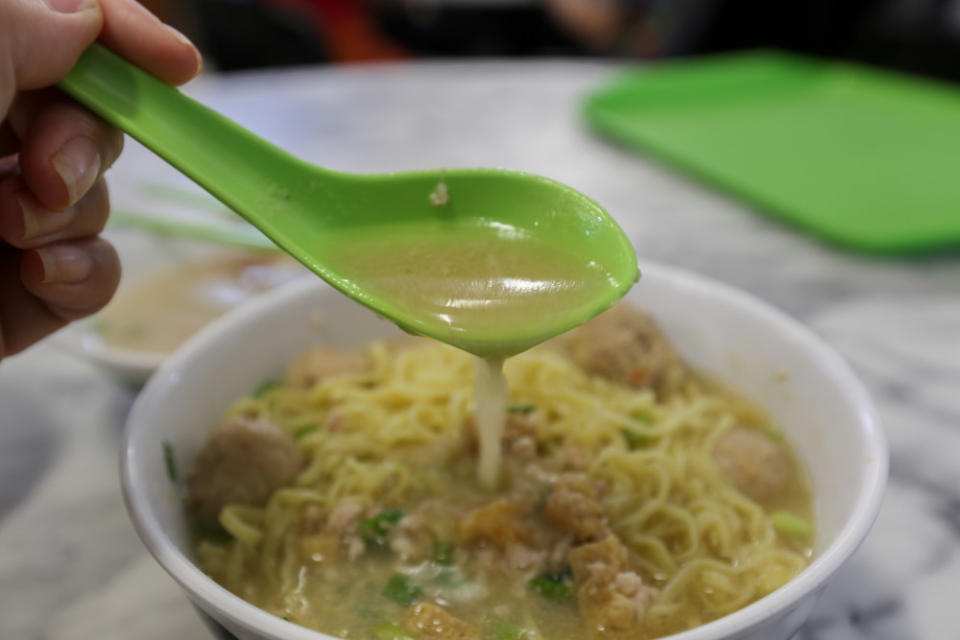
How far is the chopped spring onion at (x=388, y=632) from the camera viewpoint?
4.51 ft

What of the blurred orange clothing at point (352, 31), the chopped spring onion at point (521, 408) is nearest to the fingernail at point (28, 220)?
the chopped spring onion at point (521, 408)

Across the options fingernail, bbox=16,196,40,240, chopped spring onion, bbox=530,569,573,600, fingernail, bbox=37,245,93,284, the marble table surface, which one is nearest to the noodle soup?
chopped spring onion, bbox=530,569,573,600

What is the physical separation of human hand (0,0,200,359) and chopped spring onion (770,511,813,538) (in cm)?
142

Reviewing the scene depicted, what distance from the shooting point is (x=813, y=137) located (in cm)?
392

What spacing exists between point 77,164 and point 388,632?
0.96 m

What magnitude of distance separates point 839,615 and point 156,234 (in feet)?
7.25

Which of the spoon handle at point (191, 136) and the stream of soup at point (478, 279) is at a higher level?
the spoon handle at point (191, 136)

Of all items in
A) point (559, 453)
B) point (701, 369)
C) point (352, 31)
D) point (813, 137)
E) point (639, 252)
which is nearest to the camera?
point (559, 453)

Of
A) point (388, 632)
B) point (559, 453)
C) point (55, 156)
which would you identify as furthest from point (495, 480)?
point (55, 156)

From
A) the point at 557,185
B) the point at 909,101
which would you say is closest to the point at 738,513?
the point at 557,185

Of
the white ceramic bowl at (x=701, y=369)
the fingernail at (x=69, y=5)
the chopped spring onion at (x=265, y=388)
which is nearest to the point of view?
the white ceramic bowl at (x=701, y=369)

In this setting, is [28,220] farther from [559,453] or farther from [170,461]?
[559,453]

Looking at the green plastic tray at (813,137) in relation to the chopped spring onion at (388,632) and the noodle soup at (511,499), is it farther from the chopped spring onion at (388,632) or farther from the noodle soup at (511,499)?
the chopped spring onion at (388,632)

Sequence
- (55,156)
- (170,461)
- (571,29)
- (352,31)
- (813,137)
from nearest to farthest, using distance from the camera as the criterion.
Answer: (55,156) → (170,461) → (813,137) → (571,29) → (352,31)
